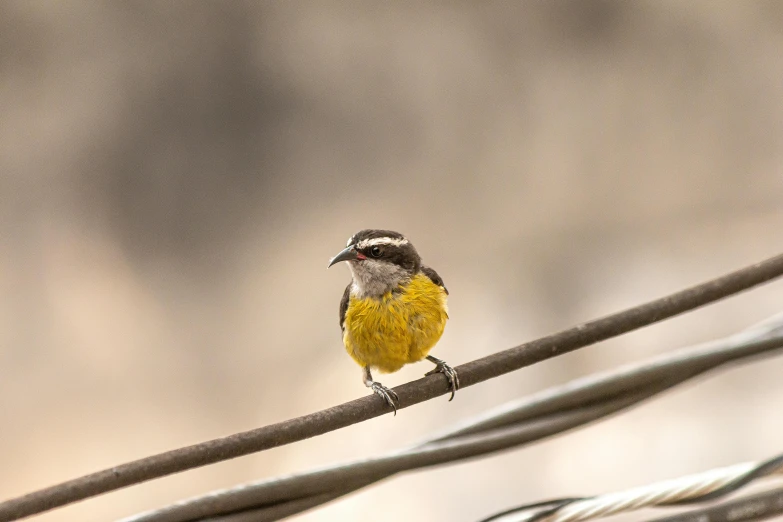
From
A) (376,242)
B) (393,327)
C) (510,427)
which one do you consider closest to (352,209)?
(376,242)

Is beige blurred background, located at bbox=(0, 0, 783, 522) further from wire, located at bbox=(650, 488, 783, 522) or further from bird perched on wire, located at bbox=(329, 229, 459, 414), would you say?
wire, located at bbox=(650, 488, 783, 522)

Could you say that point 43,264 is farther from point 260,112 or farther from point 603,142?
point 603,142

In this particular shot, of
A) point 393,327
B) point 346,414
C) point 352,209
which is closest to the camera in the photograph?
point 346,414

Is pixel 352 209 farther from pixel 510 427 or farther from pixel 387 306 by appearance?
pixel 510 427

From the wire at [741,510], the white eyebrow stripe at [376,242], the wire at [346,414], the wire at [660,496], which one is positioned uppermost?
the white eyebrow stripe at [376,242]

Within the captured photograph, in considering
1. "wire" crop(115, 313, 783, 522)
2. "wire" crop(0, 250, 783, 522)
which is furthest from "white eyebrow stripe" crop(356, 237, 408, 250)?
"wire" crop(115, 313, 783, 522)

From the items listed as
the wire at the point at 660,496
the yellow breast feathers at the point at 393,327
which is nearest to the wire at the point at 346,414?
the wire at the point at 660,496

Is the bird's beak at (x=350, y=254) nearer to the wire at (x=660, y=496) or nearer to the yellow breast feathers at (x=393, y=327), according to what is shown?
the yellow breast feathers at (x=393, y=327)
